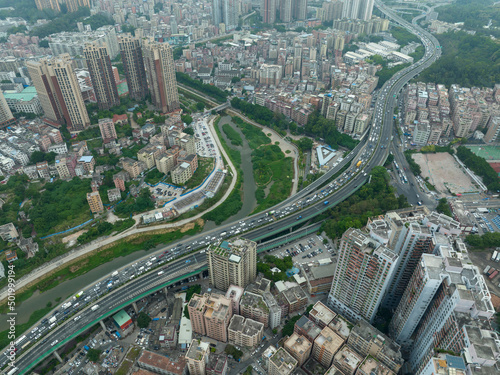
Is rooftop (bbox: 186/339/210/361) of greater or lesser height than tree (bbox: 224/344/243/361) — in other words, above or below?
above

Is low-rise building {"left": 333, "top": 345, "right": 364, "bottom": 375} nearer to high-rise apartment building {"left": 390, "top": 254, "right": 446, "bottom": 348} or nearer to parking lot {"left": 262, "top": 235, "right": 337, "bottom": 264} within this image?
high-rise apartment building {"left": 390, "top": 254, "right": 446, "bottom": 348}


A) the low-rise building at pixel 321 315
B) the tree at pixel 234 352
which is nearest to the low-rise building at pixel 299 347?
the low-rise building at pixel 321 315

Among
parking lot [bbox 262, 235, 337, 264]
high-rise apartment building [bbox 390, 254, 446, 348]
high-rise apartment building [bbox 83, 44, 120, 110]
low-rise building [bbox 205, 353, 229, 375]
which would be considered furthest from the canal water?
high-rise apartment building [bbox 83, 44, 120, 110]

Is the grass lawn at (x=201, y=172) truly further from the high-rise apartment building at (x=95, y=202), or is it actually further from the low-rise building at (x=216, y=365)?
the low-rise building at (x=216, y=365)

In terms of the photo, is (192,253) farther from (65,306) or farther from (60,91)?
(60,91)

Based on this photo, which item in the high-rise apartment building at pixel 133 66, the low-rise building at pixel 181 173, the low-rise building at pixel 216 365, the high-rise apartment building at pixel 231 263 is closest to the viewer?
the low-rise building at pixel 216 365

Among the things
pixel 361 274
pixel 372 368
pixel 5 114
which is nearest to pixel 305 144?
pixel 361 274
